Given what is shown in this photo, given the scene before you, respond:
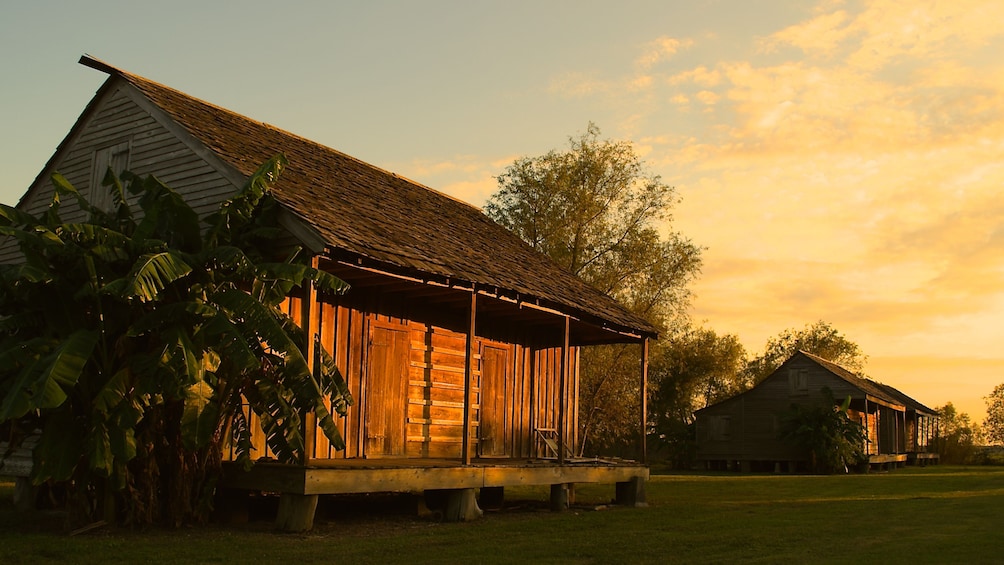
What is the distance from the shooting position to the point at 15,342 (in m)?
11.6

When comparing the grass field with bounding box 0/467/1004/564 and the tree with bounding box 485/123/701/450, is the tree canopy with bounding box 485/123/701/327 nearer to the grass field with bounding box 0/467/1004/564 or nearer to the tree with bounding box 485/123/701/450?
the tree with bounding box 485/123/701/450

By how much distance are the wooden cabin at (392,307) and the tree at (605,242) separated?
55.8 feet

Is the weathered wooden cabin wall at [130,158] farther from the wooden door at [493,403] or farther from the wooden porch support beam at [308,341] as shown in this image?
the wooden door at [493,403]

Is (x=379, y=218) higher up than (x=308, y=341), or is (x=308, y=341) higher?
(x=379, y=218)

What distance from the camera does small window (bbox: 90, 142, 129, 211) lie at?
1644 centimetres

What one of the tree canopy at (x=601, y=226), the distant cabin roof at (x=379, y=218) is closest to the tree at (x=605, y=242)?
the tree canopy at (x=601, y=226)

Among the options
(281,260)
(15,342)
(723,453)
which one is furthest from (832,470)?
(15,342)

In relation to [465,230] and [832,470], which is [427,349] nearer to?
[465,230]

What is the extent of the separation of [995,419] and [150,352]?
94.1 meters

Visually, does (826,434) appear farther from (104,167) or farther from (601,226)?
(104,167)

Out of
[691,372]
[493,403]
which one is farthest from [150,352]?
[691,372]

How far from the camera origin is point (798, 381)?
42.2m

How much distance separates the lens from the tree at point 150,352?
11.0 m

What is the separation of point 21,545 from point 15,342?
237 cm
